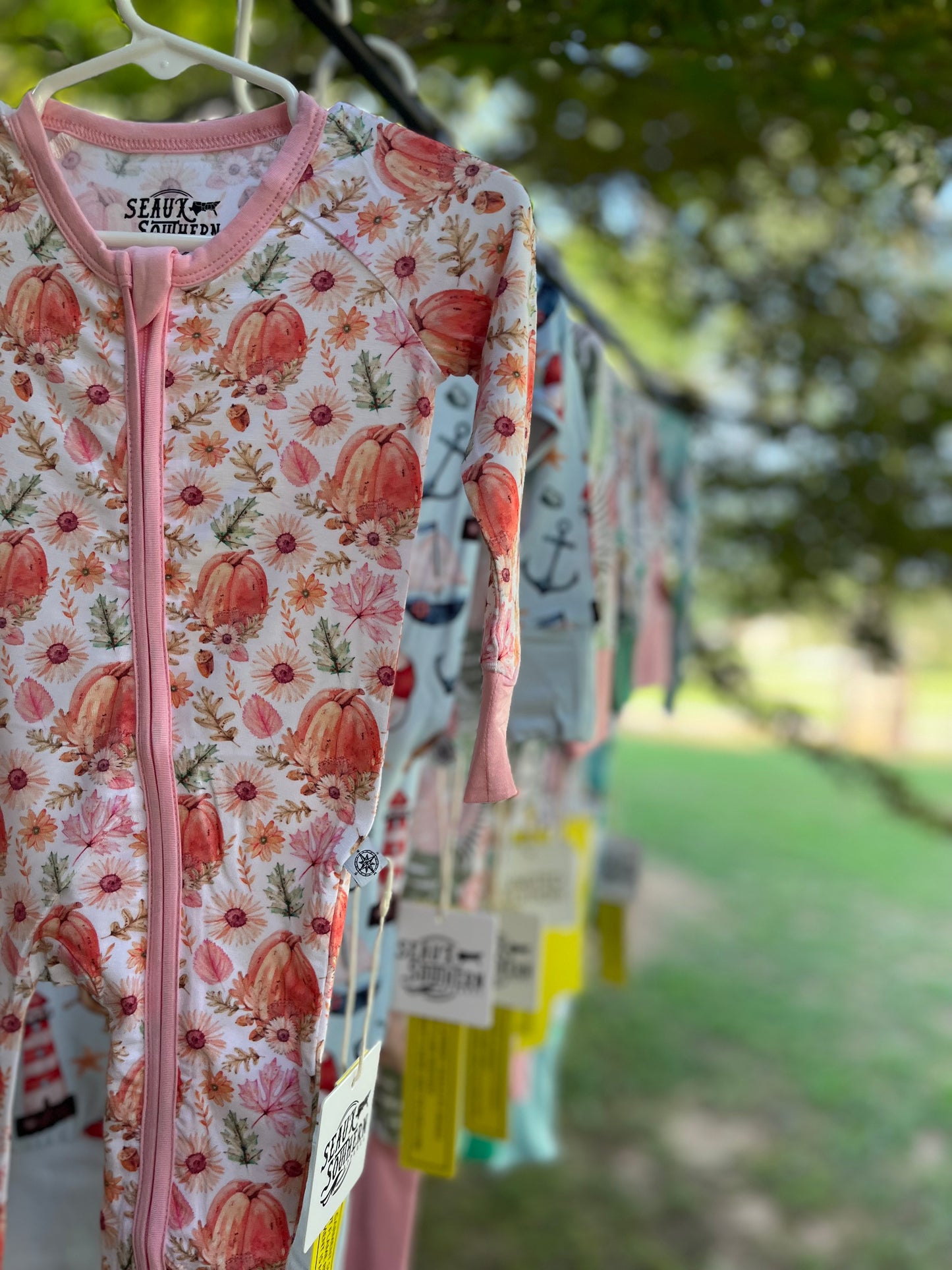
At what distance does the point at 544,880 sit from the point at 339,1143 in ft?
2.40

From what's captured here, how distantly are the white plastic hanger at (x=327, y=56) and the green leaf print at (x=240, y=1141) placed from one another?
749 mm

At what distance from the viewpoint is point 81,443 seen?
763 mm

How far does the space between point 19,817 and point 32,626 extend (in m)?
0.14

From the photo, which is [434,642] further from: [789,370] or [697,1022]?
→ [697,1022]

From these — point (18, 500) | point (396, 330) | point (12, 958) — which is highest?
point (396, 330)

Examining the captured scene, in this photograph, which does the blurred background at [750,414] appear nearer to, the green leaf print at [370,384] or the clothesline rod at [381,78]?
the clothesline rod at [381,78]

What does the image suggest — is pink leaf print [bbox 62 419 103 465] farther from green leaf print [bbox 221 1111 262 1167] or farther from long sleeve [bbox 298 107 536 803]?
green leaf print [bbox 221 1111 262 1167]

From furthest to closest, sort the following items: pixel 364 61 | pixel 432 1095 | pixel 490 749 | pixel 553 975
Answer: pixel 553 975, pixel 432 1095, pixel 364 61, pixel 490 749

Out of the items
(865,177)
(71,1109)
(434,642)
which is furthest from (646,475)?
(865,177)

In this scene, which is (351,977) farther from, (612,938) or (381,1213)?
(612,938)

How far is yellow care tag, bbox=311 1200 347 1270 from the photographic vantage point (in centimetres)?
74

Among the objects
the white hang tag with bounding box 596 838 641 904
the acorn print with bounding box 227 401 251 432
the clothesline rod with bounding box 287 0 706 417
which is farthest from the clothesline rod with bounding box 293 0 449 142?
the white hang tag with bounding box 596 838 641 904

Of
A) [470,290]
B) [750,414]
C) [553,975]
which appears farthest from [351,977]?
[750,414]

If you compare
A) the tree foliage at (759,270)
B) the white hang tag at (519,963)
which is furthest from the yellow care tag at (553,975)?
the tree foliage at (759,270)
